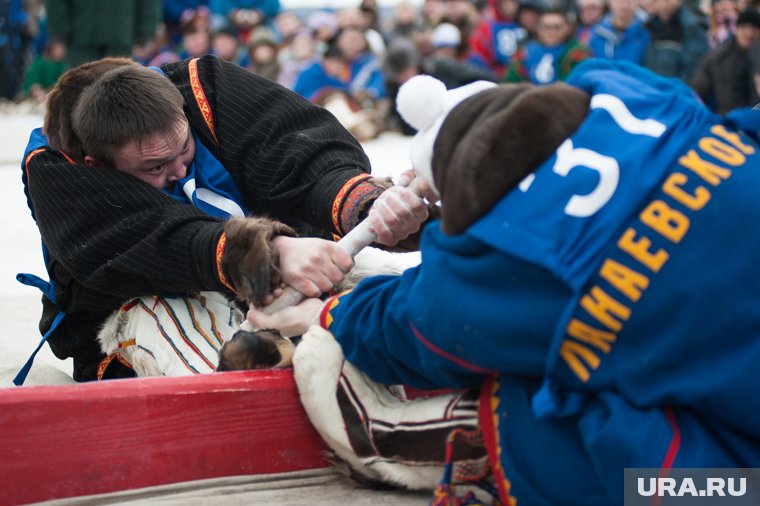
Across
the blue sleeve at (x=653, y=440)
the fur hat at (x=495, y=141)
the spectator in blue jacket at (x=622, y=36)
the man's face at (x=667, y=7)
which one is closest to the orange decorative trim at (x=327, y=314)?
the fur hat at (x=495, y=141)

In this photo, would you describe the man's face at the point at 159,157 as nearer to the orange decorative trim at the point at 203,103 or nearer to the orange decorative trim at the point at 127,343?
the orange decorative trim at the point at 203,103

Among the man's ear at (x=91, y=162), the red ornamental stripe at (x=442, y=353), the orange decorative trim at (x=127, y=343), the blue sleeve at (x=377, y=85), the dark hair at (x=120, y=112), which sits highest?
the red ornamental stripe at (x=442, y=353)

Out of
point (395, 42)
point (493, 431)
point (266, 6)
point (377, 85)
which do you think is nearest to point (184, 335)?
point (493, 431)

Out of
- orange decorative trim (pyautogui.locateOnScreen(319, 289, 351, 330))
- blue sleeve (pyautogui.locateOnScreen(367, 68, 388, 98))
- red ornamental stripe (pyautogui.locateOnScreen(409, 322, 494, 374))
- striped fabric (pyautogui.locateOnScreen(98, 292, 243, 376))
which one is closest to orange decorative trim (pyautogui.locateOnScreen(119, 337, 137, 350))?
striped fabric (pyautogui.locateOnScreen(98, 292, 243, 376))

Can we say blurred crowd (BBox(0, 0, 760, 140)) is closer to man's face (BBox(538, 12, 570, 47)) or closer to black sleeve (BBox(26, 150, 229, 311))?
man's face (BBox(538, 12, 570, 47))

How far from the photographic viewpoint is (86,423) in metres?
1.65

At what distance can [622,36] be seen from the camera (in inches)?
294

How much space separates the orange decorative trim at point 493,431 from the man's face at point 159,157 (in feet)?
3.04

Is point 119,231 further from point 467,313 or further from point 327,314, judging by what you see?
point 467,313

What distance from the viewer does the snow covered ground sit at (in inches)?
99.7

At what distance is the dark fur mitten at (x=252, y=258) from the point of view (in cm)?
185

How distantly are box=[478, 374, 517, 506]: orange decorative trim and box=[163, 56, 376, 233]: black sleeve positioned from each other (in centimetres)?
80

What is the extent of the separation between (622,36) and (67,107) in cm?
602

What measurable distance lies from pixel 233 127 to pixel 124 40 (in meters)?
5.18
